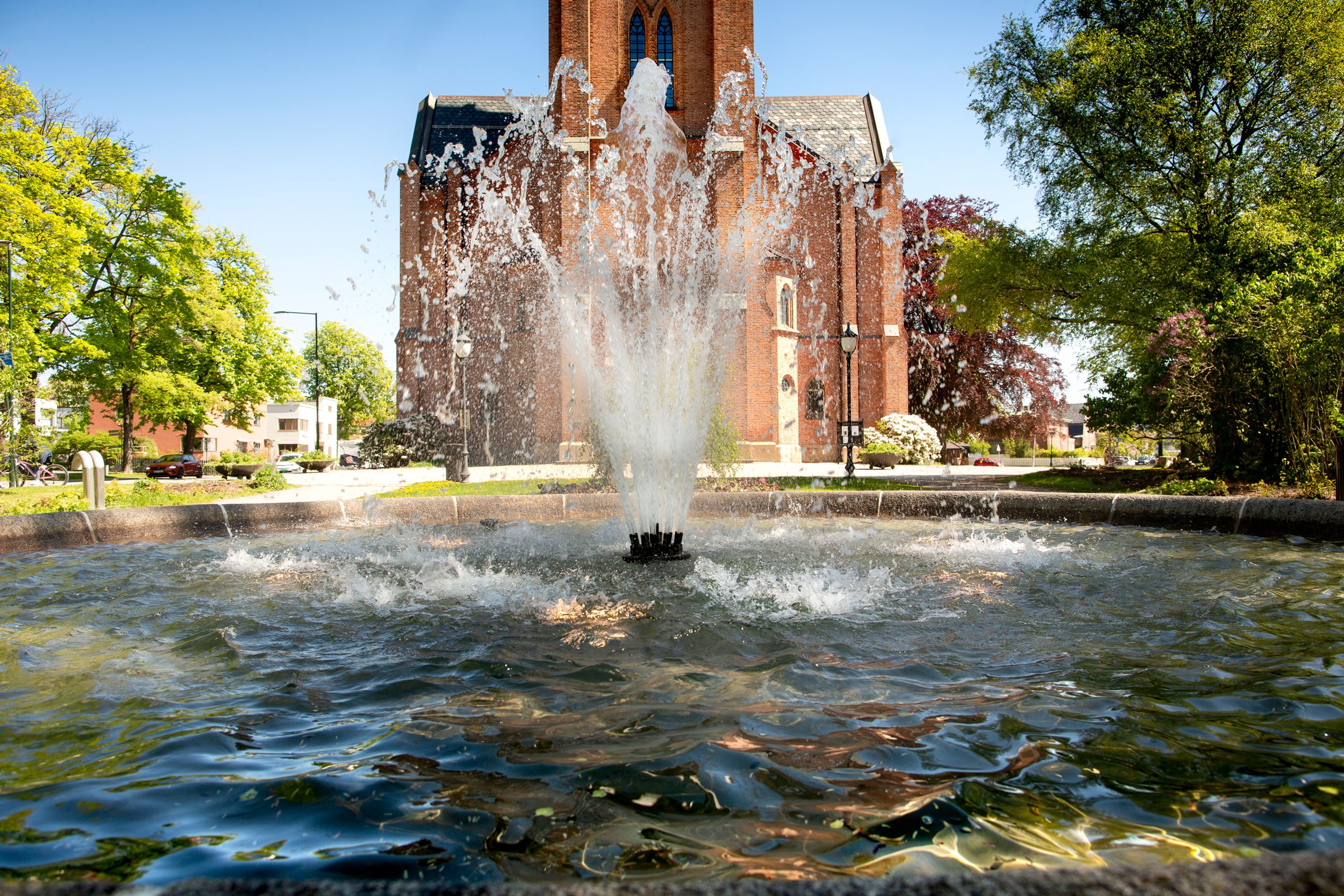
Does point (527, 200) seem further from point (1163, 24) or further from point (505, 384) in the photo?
point (1163, 24)

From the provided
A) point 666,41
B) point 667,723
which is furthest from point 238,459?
point 667,723

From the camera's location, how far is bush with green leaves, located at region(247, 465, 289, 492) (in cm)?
1719

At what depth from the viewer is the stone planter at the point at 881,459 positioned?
82.8 ft

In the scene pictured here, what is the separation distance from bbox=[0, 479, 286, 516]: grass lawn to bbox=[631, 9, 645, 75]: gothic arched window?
20.8 m

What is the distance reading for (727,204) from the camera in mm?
26641

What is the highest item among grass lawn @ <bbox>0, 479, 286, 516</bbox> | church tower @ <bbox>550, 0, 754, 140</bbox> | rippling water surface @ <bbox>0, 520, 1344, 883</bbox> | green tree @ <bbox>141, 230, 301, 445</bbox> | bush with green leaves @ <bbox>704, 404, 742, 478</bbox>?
church tower @ <bbox>550, 0, 754, 140</bbox>

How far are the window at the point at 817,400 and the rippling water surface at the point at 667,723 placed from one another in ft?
83.1

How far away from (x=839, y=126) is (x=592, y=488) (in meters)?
30.3

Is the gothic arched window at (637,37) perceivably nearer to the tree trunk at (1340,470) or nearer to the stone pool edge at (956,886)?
the tree trunk at (1340,470)

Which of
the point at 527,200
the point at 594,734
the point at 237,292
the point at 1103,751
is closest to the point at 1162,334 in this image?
the point at 1103,751

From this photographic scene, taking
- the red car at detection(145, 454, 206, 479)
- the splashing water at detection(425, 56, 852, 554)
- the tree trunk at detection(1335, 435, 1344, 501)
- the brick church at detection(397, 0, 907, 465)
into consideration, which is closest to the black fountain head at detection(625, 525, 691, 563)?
the splashing water at detection(425, 56, 852, 554)

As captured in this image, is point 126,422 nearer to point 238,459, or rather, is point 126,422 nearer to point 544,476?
point 238,459

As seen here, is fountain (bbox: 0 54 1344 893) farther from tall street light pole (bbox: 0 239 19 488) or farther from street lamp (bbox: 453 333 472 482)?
tall street light pole (bbox: 0 239 19 488)

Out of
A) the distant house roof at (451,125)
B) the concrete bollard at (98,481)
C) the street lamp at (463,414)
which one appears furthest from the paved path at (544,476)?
the distant house roof at (451,125)
